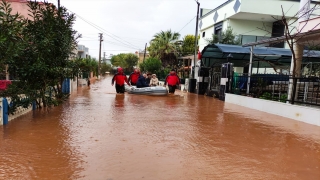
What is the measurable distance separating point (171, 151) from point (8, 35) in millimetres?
3864

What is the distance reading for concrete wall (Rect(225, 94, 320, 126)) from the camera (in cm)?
687

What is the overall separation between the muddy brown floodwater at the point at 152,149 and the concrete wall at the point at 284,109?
0.53 m

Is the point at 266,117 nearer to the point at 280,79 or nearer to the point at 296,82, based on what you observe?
the point at 296,82

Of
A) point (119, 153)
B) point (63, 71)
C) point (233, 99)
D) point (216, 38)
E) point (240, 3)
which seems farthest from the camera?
point (216, 38)

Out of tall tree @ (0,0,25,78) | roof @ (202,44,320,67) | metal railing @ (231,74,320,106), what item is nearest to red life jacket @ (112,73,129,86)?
roof @ (202,44,320,67)

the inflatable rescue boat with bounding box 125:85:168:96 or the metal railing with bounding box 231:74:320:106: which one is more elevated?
the metal railing with bounding box 231:74:320:106

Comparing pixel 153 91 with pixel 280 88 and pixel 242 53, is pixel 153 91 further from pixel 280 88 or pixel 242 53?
pixel 280 88

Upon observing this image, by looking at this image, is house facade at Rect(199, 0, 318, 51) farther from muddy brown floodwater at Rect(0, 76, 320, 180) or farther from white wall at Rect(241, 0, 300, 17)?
muddy brown floodwater at Rect(0, 76, 320, 180)

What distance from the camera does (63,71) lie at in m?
6.91

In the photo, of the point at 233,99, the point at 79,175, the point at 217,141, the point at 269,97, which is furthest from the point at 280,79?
the point at 79,175

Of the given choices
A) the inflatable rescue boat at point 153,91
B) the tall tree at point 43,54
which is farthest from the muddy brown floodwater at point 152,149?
the inflatable rescue boat at point 153,91

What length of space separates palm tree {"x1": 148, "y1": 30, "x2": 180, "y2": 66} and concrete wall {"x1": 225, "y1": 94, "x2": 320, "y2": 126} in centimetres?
2057

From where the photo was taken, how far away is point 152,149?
4094mm

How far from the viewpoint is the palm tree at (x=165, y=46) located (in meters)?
30.9
